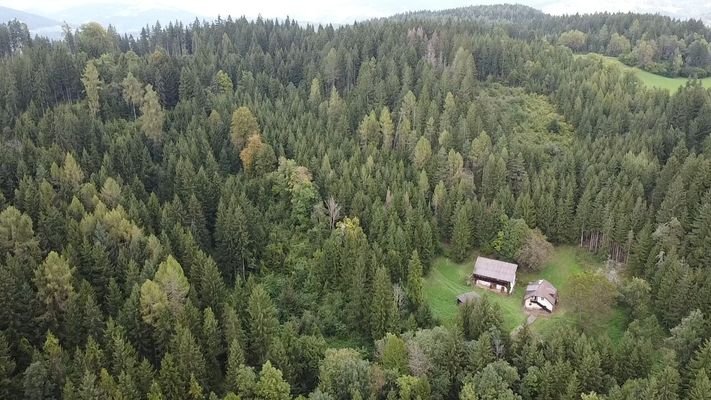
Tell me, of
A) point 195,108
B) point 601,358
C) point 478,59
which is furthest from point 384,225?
point 478,59

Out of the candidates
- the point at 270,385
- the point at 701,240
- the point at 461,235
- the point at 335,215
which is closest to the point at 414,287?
the point at 461,235

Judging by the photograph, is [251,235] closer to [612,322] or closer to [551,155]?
[612,322]

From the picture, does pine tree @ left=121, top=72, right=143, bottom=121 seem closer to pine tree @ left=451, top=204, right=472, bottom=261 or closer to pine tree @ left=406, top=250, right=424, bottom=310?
pine tree @ left=451, top=204, right=472, bottom=261

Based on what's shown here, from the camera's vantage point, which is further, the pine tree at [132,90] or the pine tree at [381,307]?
the pine tree at [132,90]

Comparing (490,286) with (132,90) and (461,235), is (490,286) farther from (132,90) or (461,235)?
(132,90)

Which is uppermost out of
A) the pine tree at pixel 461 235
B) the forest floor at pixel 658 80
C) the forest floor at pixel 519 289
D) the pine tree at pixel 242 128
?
the forest floor at pixel 658 80

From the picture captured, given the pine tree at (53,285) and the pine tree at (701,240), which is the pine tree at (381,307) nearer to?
the pine tree at (53,285)

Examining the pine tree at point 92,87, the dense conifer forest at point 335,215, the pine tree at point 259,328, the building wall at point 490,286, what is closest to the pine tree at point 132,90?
the dense conifer forest at point 335,215
